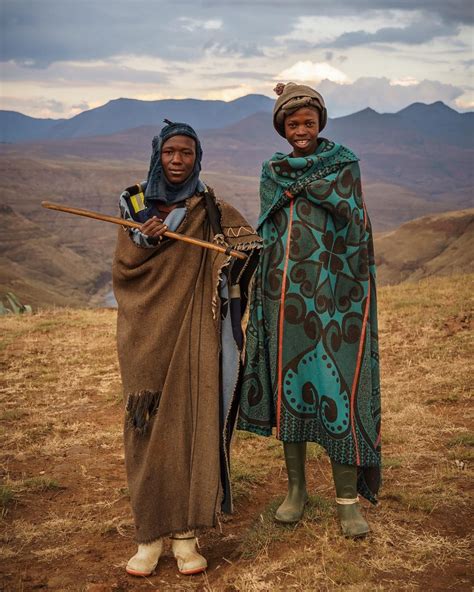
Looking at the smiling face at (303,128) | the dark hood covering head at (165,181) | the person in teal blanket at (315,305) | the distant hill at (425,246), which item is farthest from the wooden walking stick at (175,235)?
the distant hill at (425,246)

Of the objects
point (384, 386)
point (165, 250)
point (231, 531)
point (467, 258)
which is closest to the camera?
point (165, 250)

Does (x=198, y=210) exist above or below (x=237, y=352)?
above

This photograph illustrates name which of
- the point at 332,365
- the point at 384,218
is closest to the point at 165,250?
the point at 332,365

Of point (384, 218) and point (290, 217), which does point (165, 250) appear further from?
point (384, 218)

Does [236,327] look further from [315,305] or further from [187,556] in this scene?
[187,556]

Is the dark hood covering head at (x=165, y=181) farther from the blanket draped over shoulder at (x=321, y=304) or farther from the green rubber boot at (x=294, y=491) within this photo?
the green rubber boot at (x=294, y=491)

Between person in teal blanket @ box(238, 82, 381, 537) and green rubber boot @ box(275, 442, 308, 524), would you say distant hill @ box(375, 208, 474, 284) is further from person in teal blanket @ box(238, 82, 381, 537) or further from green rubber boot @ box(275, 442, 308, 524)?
person in teal blanket @ box(238, 82, 381, 537)

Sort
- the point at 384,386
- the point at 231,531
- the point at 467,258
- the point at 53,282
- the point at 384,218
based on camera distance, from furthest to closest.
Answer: the point at 384,218 < the point at 53,282 < the point at 467,258 < the point at 384,386 < the point at 231,531

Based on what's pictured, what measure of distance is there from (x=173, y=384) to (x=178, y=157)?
102 centimetres

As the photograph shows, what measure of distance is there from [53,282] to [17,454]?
6773 centimetres

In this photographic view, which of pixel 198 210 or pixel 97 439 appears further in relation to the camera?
pixel 97 439

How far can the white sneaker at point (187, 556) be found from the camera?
3314 millimetres

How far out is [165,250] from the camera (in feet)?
10.8

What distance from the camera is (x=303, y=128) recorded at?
133 inches
